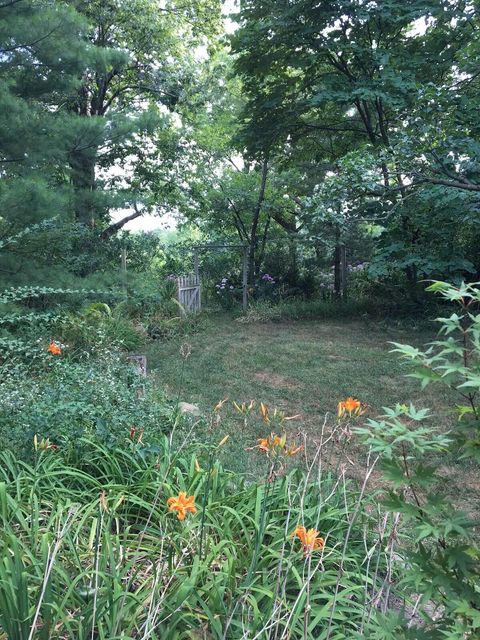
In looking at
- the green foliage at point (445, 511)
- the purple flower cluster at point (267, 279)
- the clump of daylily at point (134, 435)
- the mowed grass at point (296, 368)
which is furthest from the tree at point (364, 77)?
the green foliage at point (445, 511)

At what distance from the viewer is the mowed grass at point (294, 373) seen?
423 cm

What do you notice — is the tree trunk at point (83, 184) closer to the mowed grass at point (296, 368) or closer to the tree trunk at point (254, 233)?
the mowed grass at point (296, 368)

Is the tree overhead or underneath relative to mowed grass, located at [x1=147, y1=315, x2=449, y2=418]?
overhead

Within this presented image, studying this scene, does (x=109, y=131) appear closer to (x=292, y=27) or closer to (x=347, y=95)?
(x=347, y=95)

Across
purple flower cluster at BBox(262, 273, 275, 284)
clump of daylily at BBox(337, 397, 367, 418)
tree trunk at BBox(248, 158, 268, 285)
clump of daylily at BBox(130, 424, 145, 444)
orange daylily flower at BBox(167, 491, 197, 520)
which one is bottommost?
clump of daylily at BBox(130, 424, 145, 444)

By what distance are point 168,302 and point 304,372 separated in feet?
12.5

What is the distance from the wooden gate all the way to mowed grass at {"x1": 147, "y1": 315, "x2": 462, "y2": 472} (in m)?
1.25

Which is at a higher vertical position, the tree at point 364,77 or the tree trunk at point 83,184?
the tree at point 364,77

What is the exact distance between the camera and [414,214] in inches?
301

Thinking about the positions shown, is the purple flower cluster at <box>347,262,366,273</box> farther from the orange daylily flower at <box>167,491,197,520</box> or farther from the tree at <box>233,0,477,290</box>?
the orange daylily flower at <box>167,491,197,520</box>

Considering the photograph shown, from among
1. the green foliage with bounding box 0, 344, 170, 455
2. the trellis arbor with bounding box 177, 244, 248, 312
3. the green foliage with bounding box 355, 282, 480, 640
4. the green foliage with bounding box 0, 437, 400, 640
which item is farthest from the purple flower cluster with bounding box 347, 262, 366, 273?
the green foliage with bounding box 355, 282, 480, 640

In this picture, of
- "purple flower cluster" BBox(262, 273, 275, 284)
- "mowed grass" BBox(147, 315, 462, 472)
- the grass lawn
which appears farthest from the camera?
"purple flower cluster" BBox(262, 273, 275, 284)

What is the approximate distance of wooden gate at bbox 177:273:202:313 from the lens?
9.27 metres

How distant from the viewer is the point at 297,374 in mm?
5543
